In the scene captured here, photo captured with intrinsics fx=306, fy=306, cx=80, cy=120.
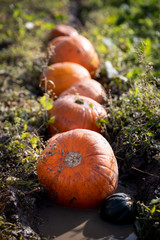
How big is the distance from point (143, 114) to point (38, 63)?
2.87 meters

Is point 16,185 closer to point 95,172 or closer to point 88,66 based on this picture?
point 95,172

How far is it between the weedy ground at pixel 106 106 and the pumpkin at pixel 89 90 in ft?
0.72

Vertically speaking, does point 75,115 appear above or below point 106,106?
above

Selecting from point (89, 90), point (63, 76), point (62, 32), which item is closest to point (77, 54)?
point (63, 76)

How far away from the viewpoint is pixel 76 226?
3145 mm

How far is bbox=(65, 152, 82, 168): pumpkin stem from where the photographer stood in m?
3.25

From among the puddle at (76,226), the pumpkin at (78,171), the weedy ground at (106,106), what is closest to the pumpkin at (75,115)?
the weedy ground at (106,106)

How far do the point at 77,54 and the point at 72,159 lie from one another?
2874 millimetres

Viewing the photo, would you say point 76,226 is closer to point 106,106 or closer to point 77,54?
point 106,106

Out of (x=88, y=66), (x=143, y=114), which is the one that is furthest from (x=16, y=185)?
(x=88, y=66)

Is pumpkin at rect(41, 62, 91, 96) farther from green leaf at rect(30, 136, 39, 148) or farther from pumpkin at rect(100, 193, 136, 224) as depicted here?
pumpkin at rect(100, 193, 136, 224)

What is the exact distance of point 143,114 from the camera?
155 inches

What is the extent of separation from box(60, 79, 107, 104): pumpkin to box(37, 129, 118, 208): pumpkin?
50.6 inches

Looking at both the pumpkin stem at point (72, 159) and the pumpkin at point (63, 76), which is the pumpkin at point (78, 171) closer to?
the pumpkin stem at point (72, 159)
